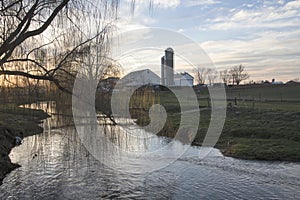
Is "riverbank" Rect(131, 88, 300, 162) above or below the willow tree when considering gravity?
below

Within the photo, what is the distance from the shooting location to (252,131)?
2138cm

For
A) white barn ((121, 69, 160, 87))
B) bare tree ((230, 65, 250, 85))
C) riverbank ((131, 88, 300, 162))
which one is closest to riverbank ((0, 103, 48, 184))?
white barn ((121, 69, 160, 87))

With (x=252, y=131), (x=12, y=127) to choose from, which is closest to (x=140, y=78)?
(x=252, y=131)

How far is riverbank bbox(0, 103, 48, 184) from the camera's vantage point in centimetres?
859

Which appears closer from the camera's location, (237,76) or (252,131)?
(252,131)

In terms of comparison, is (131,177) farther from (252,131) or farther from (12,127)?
(12,127)

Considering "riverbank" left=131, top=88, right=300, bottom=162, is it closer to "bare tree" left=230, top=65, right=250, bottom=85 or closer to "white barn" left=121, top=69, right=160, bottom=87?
"white barn" left=121, top=69, right=160, bottom=87

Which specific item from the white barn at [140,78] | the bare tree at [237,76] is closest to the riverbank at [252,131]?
the white barn at [140,78]

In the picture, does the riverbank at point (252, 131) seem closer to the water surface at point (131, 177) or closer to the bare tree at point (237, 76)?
the water surface at point (131, 177)

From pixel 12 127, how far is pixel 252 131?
15253 mm

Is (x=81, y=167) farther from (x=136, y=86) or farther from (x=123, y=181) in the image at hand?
Answer: (x=136, y=86)

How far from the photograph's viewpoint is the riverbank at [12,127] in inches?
338

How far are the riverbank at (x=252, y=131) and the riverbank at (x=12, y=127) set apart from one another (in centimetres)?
304

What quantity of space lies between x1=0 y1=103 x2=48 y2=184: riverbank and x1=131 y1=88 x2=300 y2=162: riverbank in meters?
3.04
